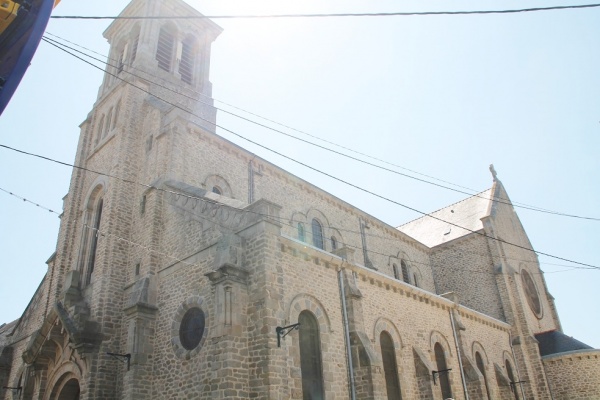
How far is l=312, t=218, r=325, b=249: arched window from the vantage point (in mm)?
21438

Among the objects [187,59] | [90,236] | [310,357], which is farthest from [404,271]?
[90,236]

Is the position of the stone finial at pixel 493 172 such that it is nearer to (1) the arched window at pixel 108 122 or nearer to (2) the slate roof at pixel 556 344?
(2) the slate roof at pixel 556 344

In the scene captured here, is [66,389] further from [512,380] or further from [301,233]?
[512,380]

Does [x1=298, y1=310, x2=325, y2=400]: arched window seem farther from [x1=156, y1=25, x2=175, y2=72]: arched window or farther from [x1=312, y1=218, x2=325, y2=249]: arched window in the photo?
[x1=156, y1=25, x2=175, y2=72]: arched window

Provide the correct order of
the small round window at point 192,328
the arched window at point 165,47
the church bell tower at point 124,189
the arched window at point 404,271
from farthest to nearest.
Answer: the arched window at point 404,271 < the arched window at point 165,47 < the church bell tower at point 124,189 < the small round window at point 192,328

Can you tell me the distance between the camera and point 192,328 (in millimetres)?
12242

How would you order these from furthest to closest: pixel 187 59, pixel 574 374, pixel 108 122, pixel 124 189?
pixel 187 59 < pixel 574 374 < pixel 108 122 < pixel 124 189

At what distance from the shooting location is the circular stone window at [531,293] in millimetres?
28047

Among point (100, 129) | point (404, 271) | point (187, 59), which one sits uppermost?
point (187, 59)

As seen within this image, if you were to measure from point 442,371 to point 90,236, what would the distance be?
14.6 meters

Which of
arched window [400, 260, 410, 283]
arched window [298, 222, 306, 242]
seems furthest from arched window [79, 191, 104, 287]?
arched window [400, 260, 410, 283]

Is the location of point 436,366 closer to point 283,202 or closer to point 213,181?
point 283,202

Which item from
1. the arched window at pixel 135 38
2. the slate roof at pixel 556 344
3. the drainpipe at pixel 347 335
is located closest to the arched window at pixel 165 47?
the arched window at pixel 135 38

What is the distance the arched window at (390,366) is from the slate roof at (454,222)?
16.2 meters
